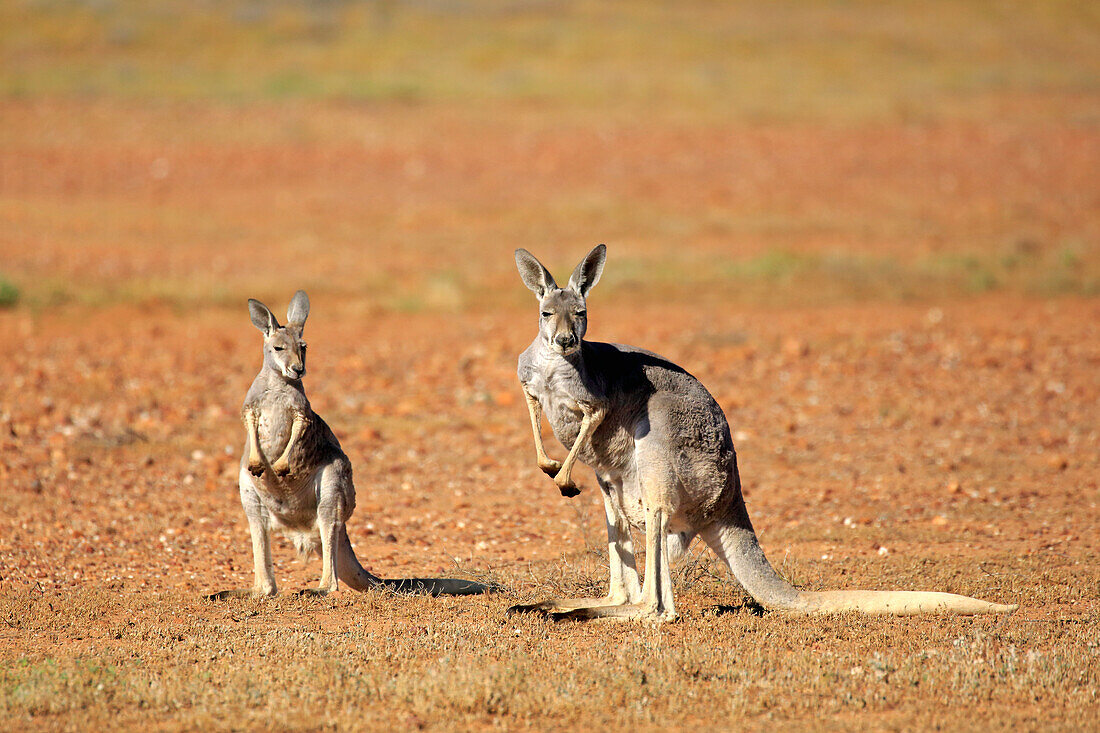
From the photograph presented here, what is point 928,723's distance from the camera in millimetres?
4094

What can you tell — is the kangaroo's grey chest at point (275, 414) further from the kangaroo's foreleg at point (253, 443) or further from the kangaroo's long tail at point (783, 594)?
the kangaroo's long tail at point (783, 594)

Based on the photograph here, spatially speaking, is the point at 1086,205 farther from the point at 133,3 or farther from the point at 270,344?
the point at 133,3

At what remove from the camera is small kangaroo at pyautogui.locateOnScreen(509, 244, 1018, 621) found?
4.83 m

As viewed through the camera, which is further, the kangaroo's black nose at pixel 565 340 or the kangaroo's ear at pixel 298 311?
the kangaroo's ear at pixel 298 311

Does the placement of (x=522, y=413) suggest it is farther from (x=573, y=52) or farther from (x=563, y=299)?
(x=573, y=52)

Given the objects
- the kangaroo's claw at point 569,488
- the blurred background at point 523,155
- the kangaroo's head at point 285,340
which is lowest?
the kangaroo's claw at point 569,488

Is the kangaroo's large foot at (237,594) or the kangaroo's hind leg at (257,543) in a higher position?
the kangaroo's hind leg at (257,543)

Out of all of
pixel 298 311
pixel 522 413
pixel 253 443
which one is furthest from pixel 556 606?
pixel 522 413

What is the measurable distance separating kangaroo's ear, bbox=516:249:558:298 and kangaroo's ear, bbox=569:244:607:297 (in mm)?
97

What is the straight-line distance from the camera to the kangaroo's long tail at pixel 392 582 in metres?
5.61

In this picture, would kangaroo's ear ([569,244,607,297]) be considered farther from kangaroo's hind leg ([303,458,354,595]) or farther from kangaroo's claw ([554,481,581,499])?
kangaroo's hind leg ([303,458,354,595])

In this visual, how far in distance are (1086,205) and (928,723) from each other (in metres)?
18.9

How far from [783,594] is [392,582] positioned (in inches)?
73.4

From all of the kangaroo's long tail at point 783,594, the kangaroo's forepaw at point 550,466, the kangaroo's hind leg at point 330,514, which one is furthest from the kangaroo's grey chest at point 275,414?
the kangaroo's long tail at point 783,594
